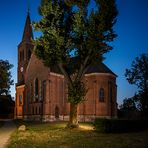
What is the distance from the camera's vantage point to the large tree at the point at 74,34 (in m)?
32.0

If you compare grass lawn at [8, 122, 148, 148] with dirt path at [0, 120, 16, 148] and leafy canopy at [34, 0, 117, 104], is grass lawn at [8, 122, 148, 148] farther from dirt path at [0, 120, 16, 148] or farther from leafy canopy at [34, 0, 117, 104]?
leafy canopy at [34, 0, 117, 104]

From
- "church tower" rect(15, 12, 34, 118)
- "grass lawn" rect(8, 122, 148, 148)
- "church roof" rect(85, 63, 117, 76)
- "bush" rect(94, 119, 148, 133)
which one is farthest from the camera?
"church tower" rect(15, 12, 34, 118)

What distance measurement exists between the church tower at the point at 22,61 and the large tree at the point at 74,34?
120ft

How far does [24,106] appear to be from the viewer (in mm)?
67625

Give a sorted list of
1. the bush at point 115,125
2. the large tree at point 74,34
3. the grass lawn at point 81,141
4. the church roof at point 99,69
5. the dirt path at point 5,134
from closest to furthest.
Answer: the grass lawn at point 81,141, the dirt path at point 5,134, the bush at point 115,125, the large tree at point 74,34, the church roof at point 99,69

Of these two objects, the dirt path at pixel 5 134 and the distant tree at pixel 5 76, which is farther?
the distant tree at pixel 5 76

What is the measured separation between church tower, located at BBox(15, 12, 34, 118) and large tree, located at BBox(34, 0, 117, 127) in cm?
3663

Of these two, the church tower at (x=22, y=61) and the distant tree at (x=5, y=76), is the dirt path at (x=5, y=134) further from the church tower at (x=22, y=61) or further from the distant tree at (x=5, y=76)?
the church tower at (x=22, y=61)

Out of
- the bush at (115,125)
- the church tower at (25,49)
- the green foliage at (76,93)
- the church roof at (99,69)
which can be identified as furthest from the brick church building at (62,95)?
the bush at (115,125)

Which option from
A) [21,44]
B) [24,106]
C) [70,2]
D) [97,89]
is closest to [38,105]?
[24,106]

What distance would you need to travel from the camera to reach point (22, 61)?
7825 centimetres

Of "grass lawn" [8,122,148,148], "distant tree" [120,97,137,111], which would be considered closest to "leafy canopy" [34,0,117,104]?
"grass lawn" [8,122,148,148]

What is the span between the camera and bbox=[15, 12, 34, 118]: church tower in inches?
2808

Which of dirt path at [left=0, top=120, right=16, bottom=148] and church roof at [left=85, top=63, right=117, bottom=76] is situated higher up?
church roof at [left=85, top=63, right=117, bottom=76]
